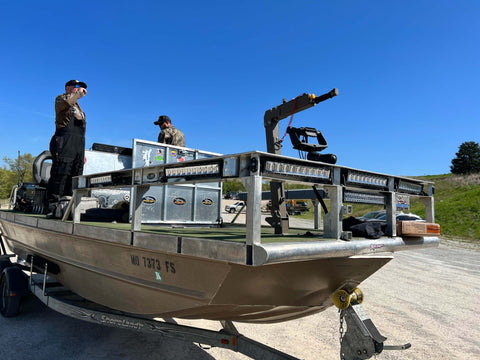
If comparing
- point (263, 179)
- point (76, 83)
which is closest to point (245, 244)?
point (263, 179)

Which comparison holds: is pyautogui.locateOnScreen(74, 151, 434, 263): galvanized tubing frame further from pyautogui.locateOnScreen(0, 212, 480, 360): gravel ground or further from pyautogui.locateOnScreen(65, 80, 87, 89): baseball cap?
pyautogui.locateOnScreen(65, 80, 87, 89): baseball cap

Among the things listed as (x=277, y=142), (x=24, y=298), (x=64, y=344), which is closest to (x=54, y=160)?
(x=24, y=298)

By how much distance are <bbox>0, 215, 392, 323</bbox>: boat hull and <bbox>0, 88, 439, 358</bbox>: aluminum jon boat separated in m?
0.01

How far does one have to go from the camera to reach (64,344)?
157 inches

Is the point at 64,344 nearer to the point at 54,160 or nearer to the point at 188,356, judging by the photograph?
the point at 188,356

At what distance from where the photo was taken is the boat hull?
7.39ft

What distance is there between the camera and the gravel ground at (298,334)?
12.7ft

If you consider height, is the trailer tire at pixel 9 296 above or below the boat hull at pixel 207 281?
below

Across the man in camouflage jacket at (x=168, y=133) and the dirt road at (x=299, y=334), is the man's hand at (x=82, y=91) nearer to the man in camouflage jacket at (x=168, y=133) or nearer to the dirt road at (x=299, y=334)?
Result: the man in camouflage jacket at (x=168, y=133)

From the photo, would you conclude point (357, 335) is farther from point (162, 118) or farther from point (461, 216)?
→ point (461, 216)

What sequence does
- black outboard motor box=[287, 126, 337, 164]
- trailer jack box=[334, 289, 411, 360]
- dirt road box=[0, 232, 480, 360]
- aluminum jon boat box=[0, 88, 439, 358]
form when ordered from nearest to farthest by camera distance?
aluminum jon boat box=[0, 88, 439, 358]
trailer jack box=[334, 289, 411, 360]
black outboard motor box=[287, 126, 337, 164]
dirt road box=[0, 232, 480, 360]

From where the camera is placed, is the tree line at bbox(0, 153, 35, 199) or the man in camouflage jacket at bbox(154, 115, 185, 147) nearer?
the man in camouflage jacket at bbox(154, 115, 185, 147)

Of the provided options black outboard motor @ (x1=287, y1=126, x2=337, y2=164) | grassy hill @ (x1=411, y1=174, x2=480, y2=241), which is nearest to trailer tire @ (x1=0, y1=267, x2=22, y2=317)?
black outboard motor @ (x1=287, y1=126, x2=337, y2=164)

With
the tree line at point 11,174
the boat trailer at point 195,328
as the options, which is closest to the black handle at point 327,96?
the boat trailer at point 195,328
